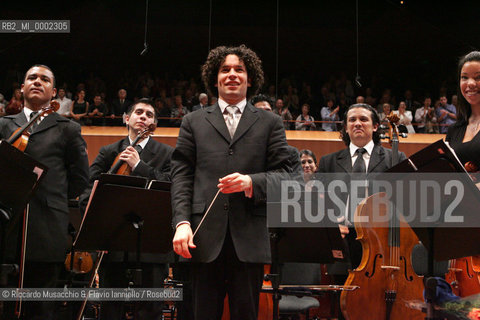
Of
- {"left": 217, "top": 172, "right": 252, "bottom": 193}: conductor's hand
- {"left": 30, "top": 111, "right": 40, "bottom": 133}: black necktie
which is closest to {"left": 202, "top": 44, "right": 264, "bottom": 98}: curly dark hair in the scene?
{"left": 217, "top": 172, "right": 252, "bottom": 193}: conductor's hand

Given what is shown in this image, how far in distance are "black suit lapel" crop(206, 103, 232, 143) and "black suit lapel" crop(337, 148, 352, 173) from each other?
1601 millimetres

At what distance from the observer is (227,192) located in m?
1.81

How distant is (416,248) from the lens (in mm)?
3287

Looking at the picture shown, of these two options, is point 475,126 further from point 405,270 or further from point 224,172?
point 224,172

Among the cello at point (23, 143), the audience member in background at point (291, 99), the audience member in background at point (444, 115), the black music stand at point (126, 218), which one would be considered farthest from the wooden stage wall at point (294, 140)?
the black music stand at point (126, 218)

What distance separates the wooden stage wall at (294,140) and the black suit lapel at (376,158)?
3747mm

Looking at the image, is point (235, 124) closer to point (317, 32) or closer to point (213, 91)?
point (213, 91)

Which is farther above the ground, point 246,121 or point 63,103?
point 63,103

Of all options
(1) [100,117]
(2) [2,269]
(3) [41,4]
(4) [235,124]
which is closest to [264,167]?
(4) [235,124]

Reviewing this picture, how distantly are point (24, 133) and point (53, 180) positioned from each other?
28 cm

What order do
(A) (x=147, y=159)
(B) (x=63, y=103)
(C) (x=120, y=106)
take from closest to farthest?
(A) (x=147, y=159) < (B) (x=63, y=103) < (C) (x=120, y=106)

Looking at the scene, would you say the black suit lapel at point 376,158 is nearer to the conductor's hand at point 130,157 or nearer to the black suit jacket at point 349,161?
the black suit jacket at point 349,161

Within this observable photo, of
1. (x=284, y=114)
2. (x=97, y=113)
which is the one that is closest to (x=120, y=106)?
(x=97, y=113)

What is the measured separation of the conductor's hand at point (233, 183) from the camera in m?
1.80
